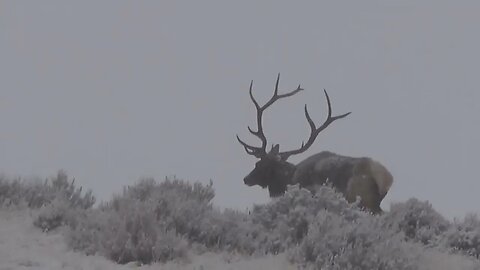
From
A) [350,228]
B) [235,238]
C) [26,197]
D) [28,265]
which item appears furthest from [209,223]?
[26,197]

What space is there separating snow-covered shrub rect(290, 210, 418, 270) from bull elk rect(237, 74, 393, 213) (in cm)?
480

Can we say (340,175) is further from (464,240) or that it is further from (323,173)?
(464,240)

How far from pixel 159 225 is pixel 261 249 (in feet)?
3.28

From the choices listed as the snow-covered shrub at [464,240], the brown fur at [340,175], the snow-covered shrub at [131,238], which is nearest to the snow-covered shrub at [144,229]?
the snow-covered shrub at [131,238]

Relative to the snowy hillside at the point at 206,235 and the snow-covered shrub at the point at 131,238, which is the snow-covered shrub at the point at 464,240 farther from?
the snow-covered shrub at the point at 131,238

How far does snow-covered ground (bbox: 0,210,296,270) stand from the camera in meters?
5.98

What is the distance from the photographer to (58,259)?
6.20 metres

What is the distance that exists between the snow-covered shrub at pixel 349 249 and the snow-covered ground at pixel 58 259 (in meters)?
0.23

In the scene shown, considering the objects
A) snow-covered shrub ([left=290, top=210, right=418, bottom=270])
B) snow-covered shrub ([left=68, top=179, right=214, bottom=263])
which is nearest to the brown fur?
snow-covered shrub ([left=68, top=179, right=214, bottom=263])

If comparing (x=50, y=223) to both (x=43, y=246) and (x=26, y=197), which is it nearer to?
(x=43, y=246)

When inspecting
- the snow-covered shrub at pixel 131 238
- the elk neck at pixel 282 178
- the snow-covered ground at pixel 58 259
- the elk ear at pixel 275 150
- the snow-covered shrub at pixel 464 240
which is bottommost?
the snow-covered ground at pixel 58 259

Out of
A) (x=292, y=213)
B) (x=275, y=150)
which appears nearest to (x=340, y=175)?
(x=275, y=150)

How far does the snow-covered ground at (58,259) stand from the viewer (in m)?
5.98

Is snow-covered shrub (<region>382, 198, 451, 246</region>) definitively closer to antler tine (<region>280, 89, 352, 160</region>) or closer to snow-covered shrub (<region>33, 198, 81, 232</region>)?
snow-covered shrub (<region>33, 198, 81, 232</region>)
